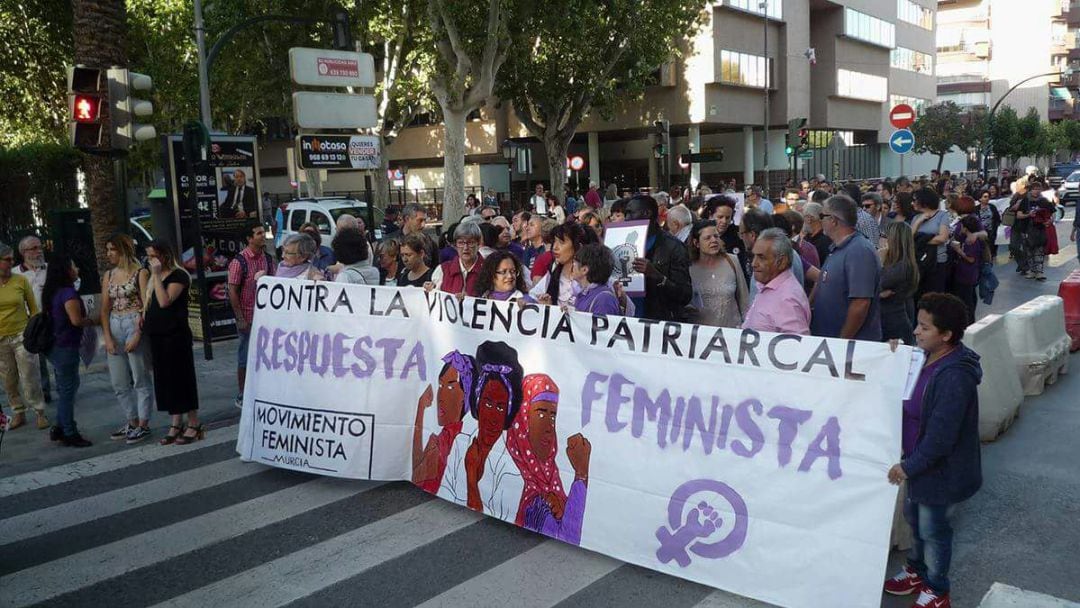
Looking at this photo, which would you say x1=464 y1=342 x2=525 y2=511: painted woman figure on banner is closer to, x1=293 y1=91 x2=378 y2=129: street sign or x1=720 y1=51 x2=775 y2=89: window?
x1=293 y1=91 x2=378 y2=129: street sign

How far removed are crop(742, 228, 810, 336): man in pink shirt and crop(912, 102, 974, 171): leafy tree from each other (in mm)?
58138

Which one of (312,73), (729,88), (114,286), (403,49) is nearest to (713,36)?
(729,88)

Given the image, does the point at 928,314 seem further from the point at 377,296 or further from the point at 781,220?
the point at 781,220

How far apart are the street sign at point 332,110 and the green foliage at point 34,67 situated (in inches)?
734

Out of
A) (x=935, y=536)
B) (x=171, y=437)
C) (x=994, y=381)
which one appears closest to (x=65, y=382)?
(x=171, y=437)

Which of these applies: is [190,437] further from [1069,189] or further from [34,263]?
[1069,189]

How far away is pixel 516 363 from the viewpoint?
5434 mm

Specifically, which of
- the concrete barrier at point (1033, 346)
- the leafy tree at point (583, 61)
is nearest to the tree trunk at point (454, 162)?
the leafy tree at point (583, 61)

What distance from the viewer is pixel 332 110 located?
13445 mm

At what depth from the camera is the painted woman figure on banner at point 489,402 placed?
5.45 m

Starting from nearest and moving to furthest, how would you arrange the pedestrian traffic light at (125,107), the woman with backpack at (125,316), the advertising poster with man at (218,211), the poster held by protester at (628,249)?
the poster held by protester at (628,249) → the woman with backpack at (125,316) → the pedestrian traffic light at (125,107) → the advertising poster with man at (218,211)

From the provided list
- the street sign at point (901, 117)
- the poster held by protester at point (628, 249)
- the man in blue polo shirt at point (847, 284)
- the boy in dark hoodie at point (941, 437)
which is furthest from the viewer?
the street sign at point (901, 117)

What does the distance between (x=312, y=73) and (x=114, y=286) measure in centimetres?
640

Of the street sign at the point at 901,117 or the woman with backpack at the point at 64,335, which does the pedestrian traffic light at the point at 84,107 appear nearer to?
the woman with backpack at the point at 64,335
